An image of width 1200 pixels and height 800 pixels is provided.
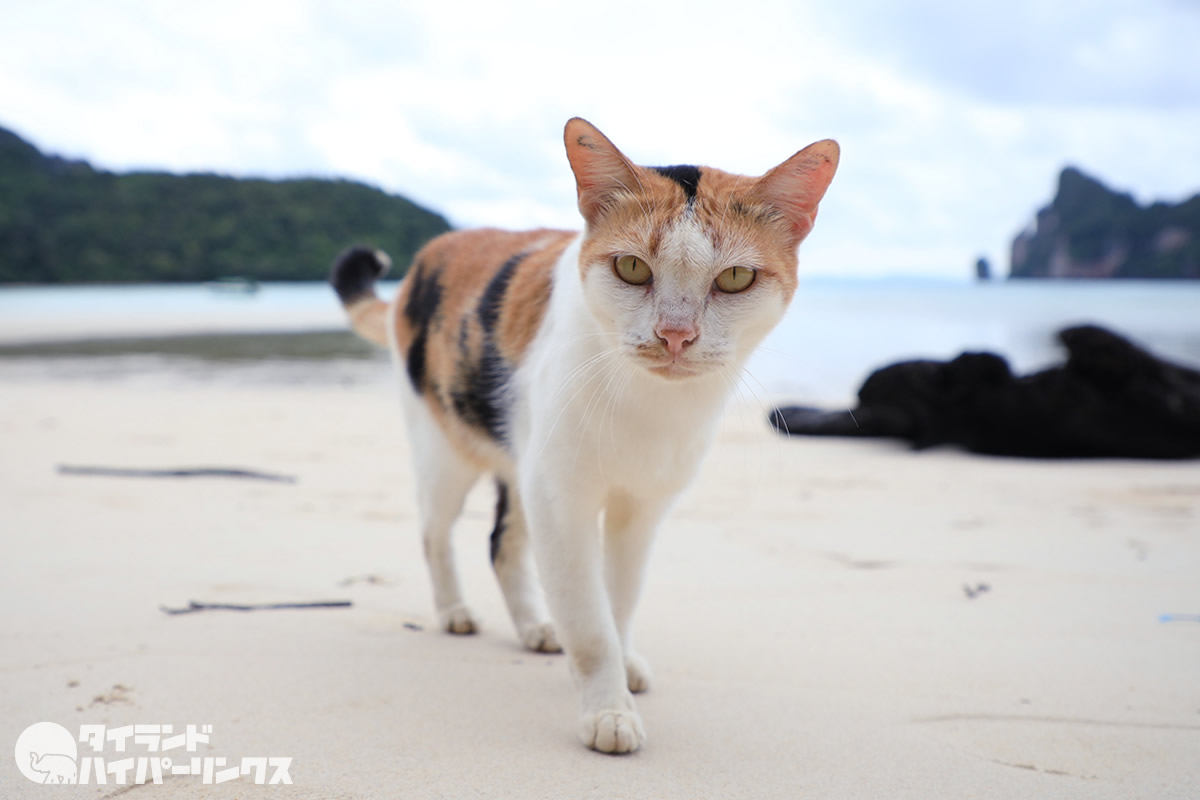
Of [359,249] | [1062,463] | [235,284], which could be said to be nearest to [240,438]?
[359,249]

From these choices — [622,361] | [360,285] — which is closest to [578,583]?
[622,361]

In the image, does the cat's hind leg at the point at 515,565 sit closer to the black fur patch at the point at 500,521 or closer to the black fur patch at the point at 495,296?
the black fur patch at the point at 500,521

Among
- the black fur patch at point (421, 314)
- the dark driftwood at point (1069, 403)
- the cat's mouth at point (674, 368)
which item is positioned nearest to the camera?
the cat's mouth at point (674, 368)

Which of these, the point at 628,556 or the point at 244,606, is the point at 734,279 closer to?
the point at 628,556

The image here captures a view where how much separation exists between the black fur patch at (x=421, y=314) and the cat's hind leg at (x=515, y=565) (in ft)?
1.40

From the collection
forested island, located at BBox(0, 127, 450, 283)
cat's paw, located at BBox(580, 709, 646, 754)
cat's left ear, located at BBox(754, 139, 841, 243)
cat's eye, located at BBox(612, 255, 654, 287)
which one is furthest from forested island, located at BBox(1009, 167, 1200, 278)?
cat's paw, located at BBox(580, 709, 646, 754)

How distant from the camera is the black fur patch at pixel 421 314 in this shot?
262cm

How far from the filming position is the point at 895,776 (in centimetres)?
160

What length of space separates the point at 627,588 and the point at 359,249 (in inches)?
70.2

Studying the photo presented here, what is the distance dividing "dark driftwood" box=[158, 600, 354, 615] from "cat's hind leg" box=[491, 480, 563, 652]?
467 mm

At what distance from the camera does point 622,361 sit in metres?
1.82

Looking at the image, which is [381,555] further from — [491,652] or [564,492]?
[564,492]

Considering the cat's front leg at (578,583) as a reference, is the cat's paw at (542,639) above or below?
below

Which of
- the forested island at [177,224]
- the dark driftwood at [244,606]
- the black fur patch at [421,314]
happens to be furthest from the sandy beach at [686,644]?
the forested island at [177,224]
